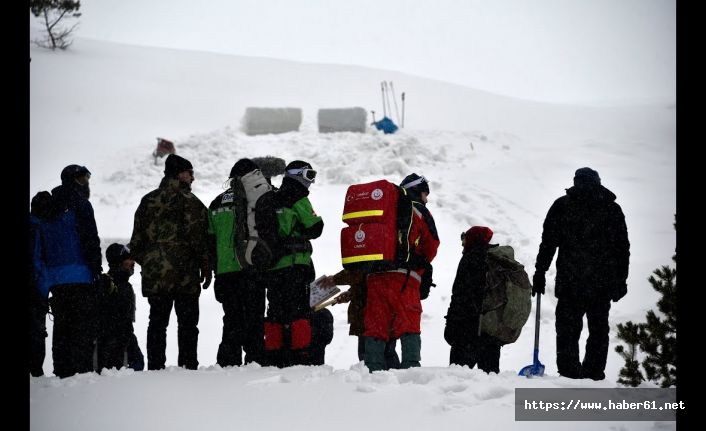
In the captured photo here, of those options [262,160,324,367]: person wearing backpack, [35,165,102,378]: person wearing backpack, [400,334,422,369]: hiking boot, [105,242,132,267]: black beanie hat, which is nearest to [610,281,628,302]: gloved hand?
[400,334,422,369]: hiking boot

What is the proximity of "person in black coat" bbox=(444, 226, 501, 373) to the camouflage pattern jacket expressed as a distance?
86.1 inches

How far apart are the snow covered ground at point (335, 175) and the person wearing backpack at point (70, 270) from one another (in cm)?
52

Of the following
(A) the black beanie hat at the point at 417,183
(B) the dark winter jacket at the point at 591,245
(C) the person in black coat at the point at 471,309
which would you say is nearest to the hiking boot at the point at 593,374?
(B) the dark winter jacket at the point at 591,245

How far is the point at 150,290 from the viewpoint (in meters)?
6.36

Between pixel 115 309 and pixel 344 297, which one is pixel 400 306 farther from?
pixel 115 309

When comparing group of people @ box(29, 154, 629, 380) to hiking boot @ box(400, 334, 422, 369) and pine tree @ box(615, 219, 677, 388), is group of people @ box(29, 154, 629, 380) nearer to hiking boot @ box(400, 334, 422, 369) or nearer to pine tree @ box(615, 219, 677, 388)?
hiking boot @ box(400, 334, 422, 369)

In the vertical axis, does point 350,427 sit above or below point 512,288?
below

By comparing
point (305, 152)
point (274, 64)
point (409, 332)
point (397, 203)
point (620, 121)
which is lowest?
point (409, 332)

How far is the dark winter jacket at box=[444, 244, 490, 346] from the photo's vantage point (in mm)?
6770

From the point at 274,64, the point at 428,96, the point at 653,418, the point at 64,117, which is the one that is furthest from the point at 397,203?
the point at 274,64

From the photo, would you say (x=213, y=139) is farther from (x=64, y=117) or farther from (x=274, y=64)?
(x=274, y=64)

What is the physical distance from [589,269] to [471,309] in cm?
105

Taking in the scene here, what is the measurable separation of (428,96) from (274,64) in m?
10.4

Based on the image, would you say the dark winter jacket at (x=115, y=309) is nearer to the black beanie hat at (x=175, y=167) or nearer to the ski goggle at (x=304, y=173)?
the black beanie hat at (x=175, y=167)
